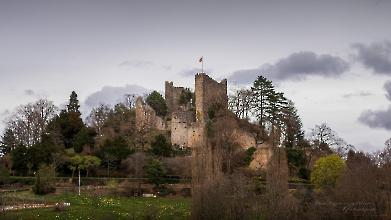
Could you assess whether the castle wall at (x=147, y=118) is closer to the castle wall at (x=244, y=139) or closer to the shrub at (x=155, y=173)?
the castle wall at (x=244, y=139)

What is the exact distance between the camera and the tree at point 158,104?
64625 millimetres

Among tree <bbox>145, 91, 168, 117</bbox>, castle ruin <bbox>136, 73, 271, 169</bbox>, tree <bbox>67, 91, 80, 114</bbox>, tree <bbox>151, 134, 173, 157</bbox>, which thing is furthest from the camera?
tree <bbox>67, 91, 80, 114</bbox>

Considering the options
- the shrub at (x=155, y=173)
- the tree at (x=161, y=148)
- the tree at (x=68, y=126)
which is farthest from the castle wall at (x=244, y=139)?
the tree at (x=68, y=126)

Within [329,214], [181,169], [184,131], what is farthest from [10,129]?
[329,214]

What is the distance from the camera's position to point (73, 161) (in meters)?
46.0

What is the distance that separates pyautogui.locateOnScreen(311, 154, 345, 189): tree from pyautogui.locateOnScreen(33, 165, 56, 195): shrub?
19073mm

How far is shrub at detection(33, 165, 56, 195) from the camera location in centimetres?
3825

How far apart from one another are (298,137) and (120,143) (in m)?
19.8

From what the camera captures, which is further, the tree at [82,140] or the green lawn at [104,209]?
the tree at [82,140]

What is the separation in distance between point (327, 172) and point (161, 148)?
15944mm

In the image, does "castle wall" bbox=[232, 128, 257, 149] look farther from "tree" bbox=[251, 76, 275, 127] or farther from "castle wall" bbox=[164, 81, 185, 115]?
"castle wall" bbox=[164, 81, 185, 115]

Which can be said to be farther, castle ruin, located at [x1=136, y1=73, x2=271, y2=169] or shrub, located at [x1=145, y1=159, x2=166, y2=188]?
castle ruin, located at [x1=136, y1=73, x2=271, y2=169]

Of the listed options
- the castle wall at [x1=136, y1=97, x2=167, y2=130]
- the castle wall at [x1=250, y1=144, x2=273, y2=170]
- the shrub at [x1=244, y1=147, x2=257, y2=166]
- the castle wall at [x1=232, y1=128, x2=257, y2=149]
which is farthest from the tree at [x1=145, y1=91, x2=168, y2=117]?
the castle wall at [x1=250, y1=144, x2=273, y2=170]

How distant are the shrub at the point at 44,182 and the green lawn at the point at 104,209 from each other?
643mm
